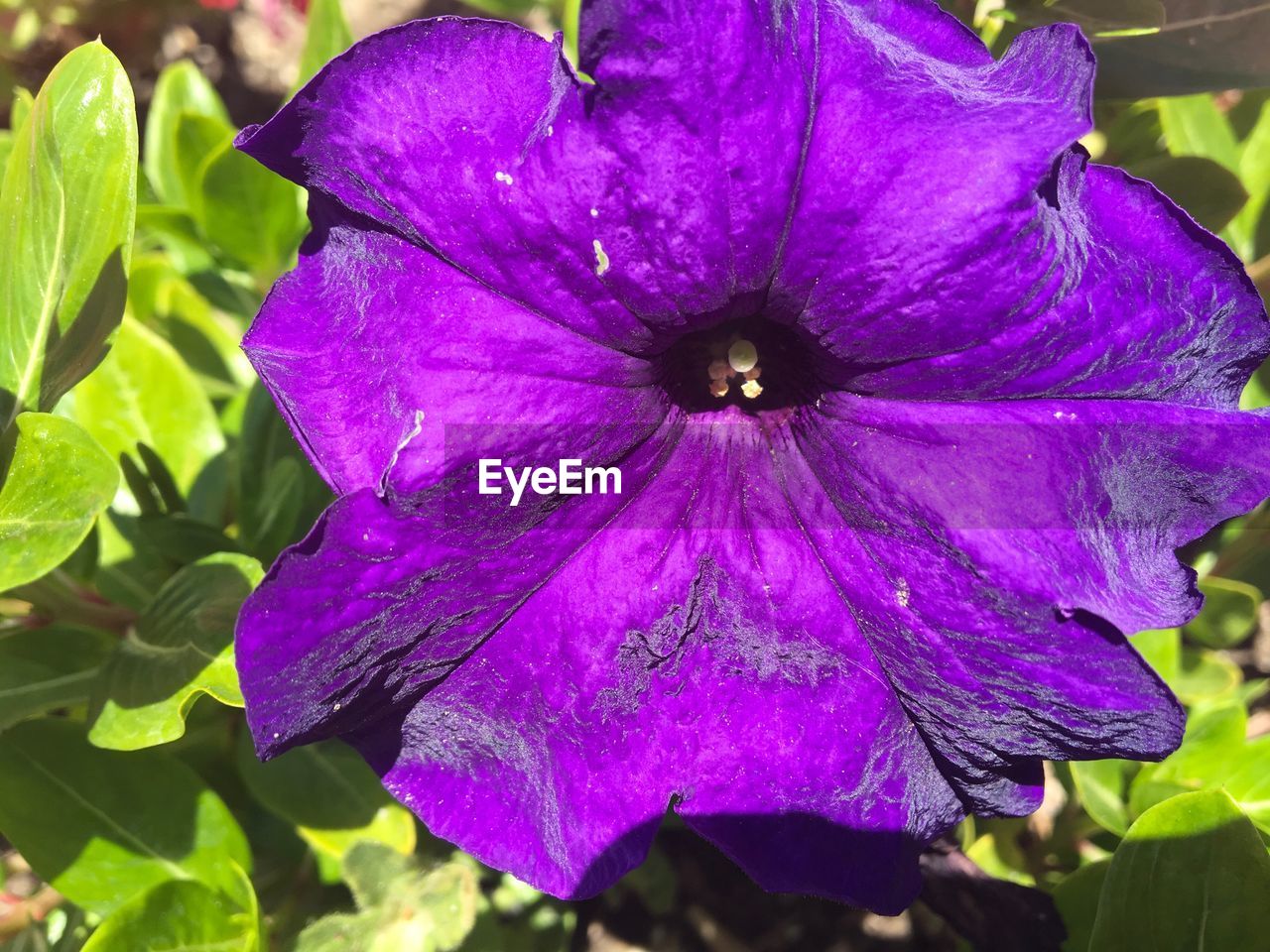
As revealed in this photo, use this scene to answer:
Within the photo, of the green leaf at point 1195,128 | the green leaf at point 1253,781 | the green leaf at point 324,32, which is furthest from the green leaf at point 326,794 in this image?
the green leaf at point 1195,128

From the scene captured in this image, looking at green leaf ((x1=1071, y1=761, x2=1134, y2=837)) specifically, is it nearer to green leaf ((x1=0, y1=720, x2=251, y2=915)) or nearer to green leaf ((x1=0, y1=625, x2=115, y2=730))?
green leaf ((x1=0, y1=720, x2=251, y2=915))

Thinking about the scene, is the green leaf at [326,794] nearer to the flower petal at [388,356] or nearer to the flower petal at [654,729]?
the flower petal at [654,729]

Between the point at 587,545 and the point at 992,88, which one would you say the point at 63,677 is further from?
the point at 992,88

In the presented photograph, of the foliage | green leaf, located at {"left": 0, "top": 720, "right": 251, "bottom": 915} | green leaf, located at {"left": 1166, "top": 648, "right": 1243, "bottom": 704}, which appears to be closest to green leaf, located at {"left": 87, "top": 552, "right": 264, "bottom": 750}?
the foliage

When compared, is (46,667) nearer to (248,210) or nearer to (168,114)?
(248,210)

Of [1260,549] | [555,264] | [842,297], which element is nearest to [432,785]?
[555,264]

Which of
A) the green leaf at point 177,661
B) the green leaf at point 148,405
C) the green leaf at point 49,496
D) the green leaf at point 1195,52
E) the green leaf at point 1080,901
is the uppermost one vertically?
the green leaf at point 1195,52


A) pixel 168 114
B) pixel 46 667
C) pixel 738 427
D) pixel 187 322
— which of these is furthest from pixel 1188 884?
pixel 168 114
